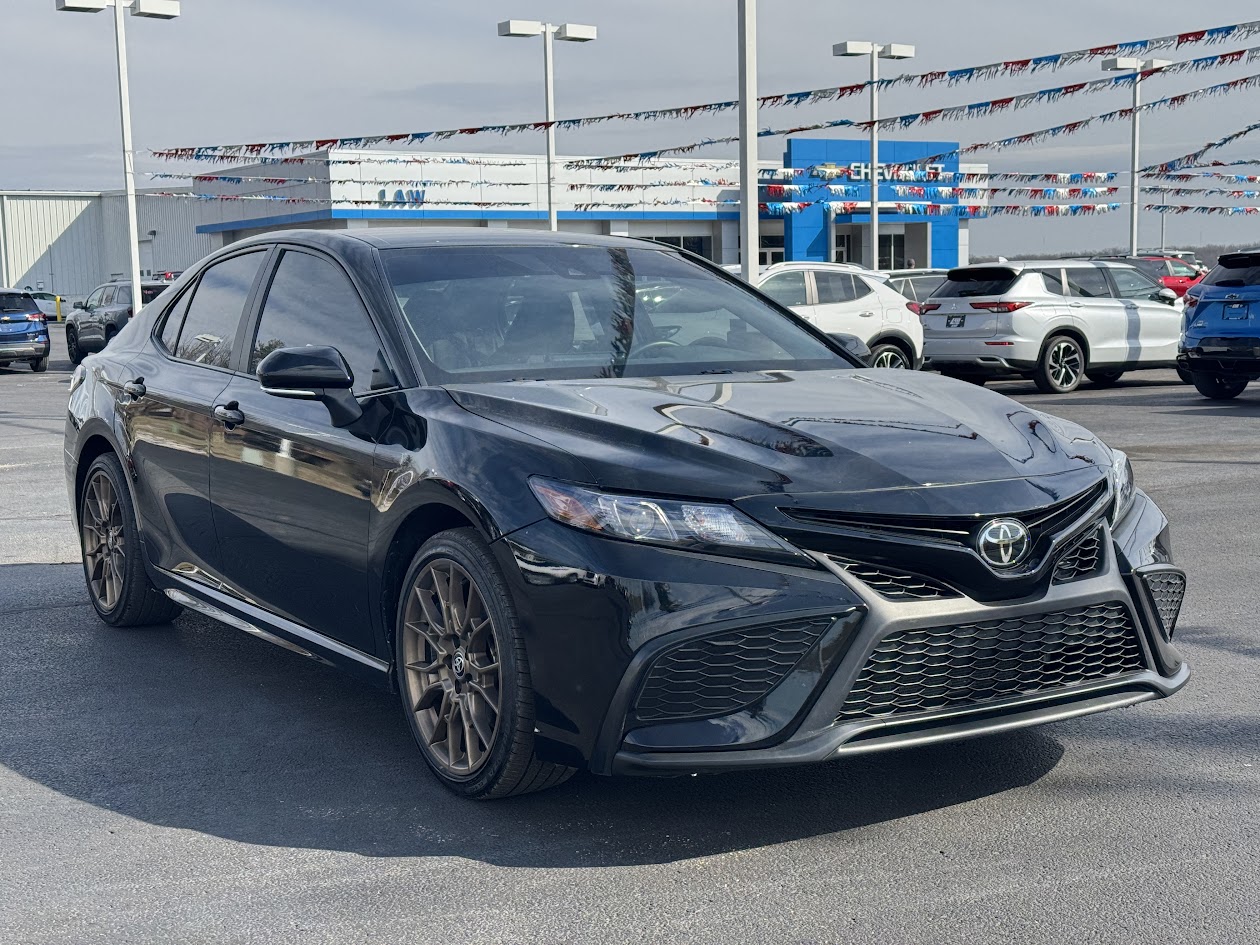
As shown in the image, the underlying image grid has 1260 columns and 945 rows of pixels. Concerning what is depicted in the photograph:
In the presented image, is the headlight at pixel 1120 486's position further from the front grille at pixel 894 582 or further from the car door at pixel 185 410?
the car door at pixel 185 410

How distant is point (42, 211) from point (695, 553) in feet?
273

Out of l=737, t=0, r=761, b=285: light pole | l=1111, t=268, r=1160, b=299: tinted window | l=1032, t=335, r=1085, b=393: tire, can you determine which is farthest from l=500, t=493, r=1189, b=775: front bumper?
l=1111, t=268, r=1160, b=299: tinted window

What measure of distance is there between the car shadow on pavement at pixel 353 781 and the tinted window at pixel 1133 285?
1676 centimetres

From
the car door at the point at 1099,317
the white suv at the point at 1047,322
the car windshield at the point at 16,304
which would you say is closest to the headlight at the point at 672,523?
the white suv at the point at 1047,322

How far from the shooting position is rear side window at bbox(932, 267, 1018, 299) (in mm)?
19453

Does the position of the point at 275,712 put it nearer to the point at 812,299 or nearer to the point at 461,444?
the point at 461,444

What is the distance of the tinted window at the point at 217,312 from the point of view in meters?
5.60

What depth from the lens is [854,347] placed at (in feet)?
17.8

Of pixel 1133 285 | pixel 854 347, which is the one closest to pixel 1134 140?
pixel 1133 285

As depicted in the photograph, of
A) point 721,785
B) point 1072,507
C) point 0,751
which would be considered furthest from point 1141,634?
point 0,751

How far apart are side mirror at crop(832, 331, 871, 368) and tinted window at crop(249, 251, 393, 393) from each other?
5.39ft

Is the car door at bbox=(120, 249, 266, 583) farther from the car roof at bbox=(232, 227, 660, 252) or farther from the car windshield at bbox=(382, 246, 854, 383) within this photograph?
the car windshield at bbox=(382, 246, 854, 383)

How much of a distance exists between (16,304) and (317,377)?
2760cm

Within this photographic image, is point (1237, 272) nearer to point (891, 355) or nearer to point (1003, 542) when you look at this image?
point (891, 355)
